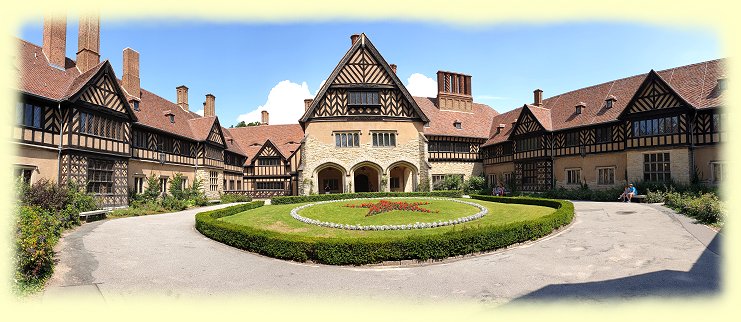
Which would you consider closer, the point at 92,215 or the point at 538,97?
the point at 92,215

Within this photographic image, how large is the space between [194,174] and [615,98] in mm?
37633

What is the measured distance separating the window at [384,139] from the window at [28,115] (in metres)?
22.3

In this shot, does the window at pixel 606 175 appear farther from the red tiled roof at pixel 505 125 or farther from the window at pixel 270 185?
the window at pixel 270 185

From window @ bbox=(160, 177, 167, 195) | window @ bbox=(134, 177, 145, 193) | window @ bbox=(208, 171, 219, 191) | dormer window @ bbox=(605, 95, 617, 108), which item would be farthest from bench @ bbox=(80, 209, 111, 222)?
dormer window @ bbox=(605, 95, 617, 108)

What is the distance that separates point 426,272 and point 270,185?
35323 mm

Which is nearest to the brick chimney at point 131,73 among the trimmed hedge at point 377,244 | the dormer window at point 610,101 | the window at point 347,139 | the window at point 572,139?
the window at point 347,139

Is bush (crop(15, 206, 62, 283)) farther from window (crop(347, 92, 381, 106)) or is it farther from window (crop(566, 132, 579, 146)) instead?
window (crop(566, 132, 579, 146))

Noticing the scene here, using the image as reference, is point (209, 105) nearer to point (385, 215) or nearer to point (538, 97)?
point (385, 215)

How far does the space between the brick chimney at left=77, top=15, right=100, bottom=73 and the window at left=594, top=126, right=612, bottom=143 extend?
3825 centimetres

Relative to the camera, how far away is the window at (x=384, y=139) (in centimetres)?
3325

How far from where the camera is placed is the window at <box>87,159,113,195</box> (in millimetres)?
22406

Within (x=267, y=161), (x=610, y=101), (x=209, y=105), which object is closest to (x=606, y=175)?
(x=610, y=101)

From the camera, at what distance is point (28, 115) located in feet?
63.0

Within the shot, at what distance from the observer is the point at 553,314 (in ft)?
21.7
